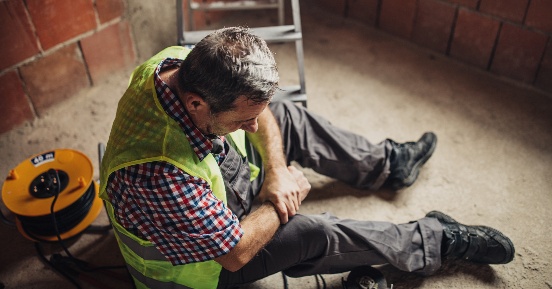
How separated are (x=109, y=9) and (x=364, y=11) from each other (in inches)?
62.0

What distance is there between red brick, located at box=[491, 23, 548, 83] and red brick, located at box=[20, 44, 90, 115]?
2262 millimetres

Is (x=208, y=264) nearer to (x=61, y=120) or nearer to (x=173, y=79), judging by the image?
(x=173, y=79)

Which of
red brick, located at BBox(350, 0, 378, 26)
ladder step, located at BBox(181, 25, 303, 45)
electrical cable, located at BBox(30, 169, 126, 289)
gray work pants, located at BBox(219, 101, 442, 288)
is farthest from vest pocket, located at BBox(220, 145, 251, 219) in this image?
red brick, located at BBox(350, 0, 378, 26)

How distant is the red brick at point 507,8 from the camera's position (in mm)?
2414

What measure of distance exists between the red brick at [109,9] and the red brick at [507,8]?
6.36 ft

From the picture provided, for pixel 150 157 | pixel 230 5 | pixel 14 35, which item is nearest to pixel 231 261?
pixel 150 157

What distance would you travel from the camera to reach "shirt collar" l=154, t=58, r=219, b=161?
1204mm

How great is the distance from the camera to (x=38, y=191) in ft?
5.80

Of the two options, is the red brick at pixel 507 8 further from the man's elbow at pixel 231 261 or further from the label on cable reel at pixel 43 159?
the label on cable reel at pixel 43 159

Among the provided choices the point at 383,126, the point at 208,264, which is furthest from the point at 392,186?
the point at 208,264

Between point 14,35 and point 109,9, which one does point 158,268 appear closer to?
point 14,35

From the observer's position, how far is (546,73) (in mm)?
2471

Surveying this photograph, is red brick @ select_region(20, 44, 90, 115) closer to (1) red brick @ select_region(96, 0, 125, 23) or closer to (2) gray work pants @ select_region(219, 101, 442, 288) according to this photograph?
(1) red brick @ select_region(96, 0, 125, 23)

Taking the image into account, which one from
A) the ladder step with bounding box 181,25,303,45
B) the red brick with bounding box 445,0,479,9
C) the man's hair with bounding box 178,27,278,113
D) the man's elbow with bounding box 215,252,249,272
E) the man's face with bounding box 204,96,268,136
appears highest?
the man's hair with bounding box 178,27,278,113
